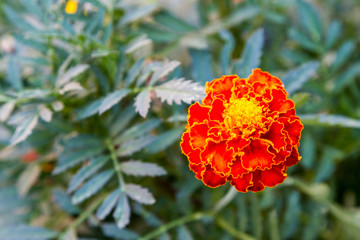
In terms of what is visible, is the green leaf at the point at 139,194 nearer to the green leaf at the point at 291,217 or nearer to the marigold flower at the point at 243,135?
the marigold flower at the point at 243,135

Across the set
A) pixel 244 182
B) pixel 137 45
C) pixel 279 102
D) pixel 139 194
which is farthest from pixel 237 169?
pixel 137 45

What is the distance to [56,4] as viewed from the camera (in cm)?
98

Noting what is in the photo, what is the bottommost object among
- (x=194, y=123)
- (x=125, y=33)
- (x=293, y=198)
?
(x=293, y=198)

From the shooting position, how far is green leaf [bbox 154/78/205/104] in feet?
2.30

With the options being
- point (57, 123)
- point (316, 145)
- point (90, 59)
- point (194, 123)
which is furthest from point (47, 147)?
point (316, 145)

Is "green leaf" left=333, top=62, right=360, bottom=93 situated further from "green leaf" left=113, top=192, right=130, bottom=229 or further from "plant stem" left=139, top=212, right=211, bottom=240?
→ "green leaf" left=113, top=192, right=130, bottom=229

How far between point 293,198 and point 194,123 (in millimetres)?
450

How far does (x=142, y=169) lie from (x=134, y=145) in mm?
56

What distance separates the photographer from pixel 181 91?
0.74 metres

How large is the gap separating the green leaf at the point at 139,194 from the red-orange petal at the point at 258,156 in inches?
8.7

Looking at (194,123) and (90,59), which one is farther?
(90,59)

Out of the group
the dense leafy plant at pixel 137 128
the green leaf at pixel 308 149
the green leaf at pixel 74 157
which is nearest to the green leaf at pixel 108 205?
the dense leafy plant at pixel 137 128

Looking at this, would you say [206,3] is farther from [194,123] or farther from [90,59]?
[194,123]

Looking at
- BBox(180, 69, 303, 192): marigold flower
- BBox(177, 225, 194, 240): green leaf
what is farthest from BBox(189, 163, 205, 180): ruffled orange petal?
BBox(177, 225, 194, 240): green leaf
